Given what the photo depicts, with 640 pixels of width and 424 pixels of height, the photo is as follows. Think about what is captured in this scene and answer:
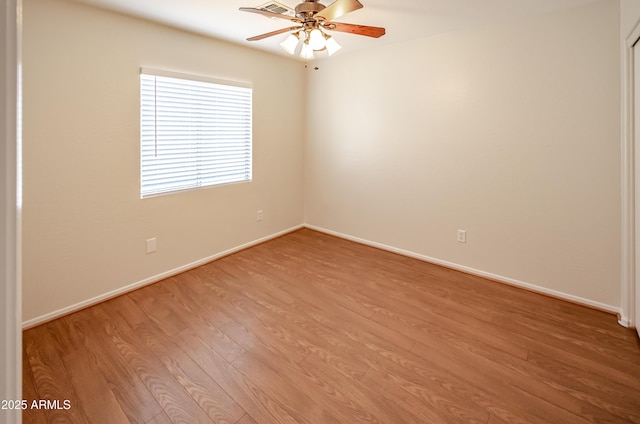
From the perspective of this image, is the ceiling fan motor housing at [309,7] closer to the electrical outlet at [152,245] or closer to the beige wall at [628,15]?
the beige wall at [628,15]

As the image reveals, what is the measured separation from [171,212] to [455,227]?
2.94 m

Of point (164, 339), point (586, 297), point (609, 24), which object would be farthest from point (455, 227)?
point (164, 339)

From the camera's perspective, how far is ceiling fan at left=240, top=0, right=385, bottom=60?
1.85m

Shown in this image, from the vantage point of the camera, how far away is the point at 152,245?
300 centimetres

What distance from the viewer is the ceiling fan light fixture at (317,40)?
2.12 meters

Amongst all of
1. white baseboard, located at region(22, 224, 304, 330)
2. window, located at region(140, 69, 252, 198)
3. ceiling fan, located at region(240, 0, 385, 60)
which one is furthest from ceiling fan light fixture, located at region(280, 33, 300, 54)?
white baseboard, located at region(22, 224, 304, 330)

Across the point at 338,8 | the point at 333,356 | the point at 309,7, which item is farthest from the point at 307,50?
the point at 333,356

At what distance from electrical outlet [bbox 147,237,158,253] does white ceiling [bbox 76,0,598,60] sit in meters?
1.95

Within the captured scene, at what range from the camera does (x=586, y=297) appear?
2639 millimetres

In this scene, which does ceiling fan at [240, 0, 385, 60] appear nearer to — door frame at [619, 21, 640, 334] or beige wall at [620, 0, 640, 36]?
beige wall at [620, 0, 640, 36]

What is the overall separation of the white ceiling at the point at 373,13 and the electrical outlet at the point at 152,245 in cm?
195
